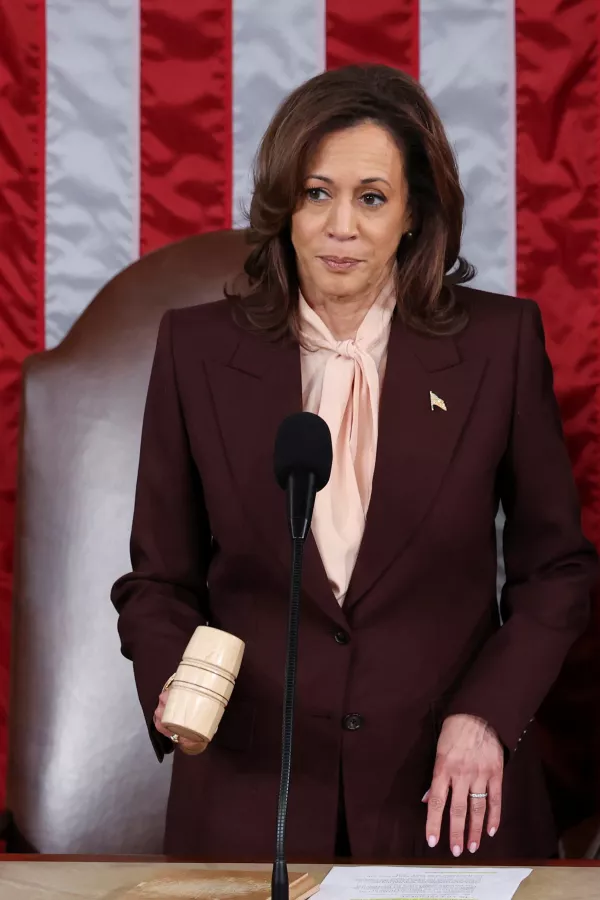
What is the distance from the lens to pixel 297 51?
206cm

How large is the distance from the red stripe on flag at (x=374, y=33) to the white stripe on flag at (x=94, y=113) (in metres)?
0.32

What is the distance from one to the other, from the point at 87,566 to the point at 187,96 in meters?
0.77

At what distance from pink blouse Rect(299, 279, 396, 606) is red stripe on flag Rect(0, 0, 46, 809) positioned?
654mm

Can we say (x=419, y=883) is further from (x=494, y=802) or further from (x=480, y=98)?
(x=480, y=98)

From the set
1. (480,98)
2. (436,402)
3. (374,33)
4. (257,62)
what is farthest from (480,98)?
(436,402)

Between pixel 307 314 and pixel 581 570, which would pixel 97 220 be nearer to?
pixel 307 314

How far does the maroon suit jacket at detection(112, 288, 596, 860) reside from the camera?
1437 mm

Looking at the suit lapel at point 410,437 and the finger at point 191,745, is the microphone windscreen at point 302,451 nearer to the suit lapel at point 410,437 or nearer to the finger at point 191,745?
the finger at point 191,745

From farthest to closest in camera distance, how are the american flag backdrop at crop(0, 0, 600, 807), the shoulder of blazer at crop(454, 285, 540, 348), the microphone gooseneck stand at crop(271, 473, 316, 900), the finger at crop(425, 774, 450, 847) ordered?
the american flag backdrop at crop(0, 0, 600, 807) < the shoulder of blazer at crop(454, 285, 540, 348) < the finger at crop(425, 774, 450, 847) < the microphone gooseneck stand at crop(271, 473, 316, 900)

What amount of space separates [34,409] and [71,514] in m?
0.18

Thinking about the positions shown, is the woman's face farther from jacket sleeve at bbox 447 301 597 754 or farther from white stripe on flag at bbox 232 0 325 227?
white stripe on flag at bbox 232 0 325 227

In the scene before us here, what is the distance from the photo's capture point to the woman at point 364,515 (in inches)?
56.7

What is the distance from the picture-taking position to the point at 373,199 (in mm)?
1517

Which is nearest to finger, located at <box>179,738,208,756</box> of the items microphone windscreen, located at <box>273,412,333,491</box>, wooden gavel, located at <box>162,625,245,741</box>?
wooden gavel, located at <box>162,625,245,741</box>
